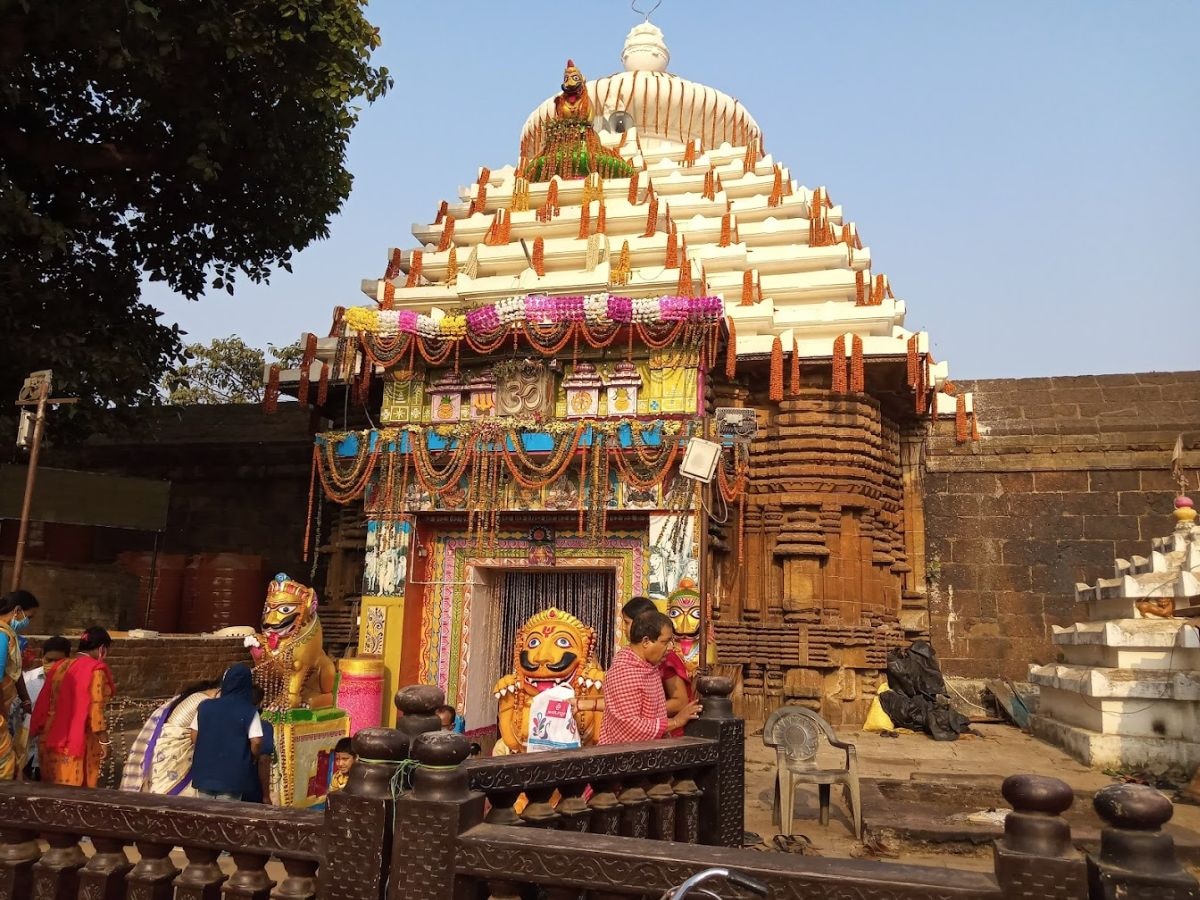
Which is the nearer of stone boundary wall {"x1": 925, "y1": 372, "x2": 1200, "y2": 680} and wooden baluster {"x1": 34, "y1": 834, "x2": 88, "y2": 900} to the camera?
wooden baluster {"x1": 34, "y1": 834, "x2": 88, "y2": 900}

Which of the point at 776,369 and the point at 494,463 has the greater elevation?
the point at 776,369

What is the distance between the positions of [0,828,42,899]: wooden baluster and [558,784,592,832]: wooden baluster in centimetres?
180

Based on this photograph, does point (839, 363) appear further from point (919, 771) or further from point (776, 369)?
point (919, 771)

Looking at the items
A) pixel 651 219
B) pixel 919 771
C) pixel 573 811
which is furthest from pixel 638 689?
pixel 651 219

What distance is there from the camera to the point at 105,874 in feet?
9.91


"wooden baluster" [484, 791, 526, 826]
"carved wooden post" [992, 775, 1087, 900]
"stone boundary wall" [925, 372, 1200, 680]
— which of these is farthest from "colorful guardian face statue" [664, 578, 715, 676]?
"carved wooden post" [992, 775, 1087, 900]

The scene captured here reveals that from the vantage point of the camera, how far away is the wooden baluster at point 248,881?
290cm

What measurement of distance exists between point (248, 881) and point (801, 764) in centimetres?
525

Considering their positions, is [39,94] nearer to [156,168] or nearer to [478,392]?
[156,168]

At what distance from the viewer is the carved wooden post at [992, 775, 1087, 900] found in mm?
2268

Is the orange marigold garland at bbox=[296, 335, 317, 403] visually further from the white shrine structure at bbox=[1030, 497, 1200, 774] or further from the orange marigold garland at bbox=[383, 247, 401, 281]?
the white shrine structure at bbox=[1030, 497, 1200, 774]

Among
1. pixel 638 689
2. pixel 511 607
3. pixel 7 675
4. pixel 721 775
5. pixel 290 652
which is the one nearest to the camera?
pixel 721 775

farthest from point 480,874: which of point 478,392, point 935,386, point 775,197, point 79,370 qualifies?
point 775,197

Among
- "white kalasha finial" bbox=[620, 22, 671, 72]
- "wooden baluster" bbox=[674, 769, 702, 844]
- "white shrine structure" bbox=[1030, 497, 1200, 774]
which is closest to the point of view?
"wooden baluster" bbox=[674, 769, 702, 844]
